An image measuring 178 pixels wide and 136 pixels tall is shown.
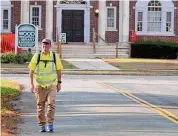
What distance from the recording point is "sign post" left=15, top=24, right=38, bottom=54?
116ft

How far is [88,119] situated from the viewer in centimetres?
1341

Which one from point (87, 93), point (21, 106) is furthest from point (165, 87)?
point (21, 106)

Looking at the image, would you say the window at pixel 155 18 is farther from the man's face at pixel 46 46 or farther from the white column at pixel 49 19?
the man's face at pixel 46 46

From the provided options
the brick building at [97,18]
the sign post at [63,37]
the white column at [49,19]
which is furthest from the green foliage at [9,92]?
the brick building at [97,18]

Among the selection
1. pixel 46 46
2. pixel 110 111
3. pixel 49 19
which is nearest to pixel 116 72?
pixel 49 19

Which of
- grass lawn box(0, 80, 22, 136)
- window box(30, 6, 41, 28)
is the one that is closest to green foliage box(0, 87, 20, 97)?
grass lawn box(0, 80, 22, 136)

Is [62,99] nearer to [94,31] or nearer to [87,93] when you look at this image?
[87,93]

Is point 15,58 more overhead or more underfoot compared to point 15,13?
more underfoot

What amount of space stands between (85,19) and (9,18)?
548 centimetres

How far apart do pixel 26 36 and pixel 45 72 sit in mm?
24554

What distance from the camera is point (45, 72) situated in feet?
37.9

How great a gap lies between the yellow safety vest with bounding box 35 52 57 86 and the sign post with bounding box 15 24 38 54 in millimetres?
23666

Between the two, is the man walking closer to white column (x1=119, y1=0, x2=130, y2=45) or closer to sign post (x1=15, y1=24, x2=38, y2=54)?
sign post (x1=15, y1=24, x2=38, y2=54)

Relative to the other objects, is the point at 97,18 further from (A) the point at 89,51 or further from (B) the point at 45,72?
(B) the point at 45,72
